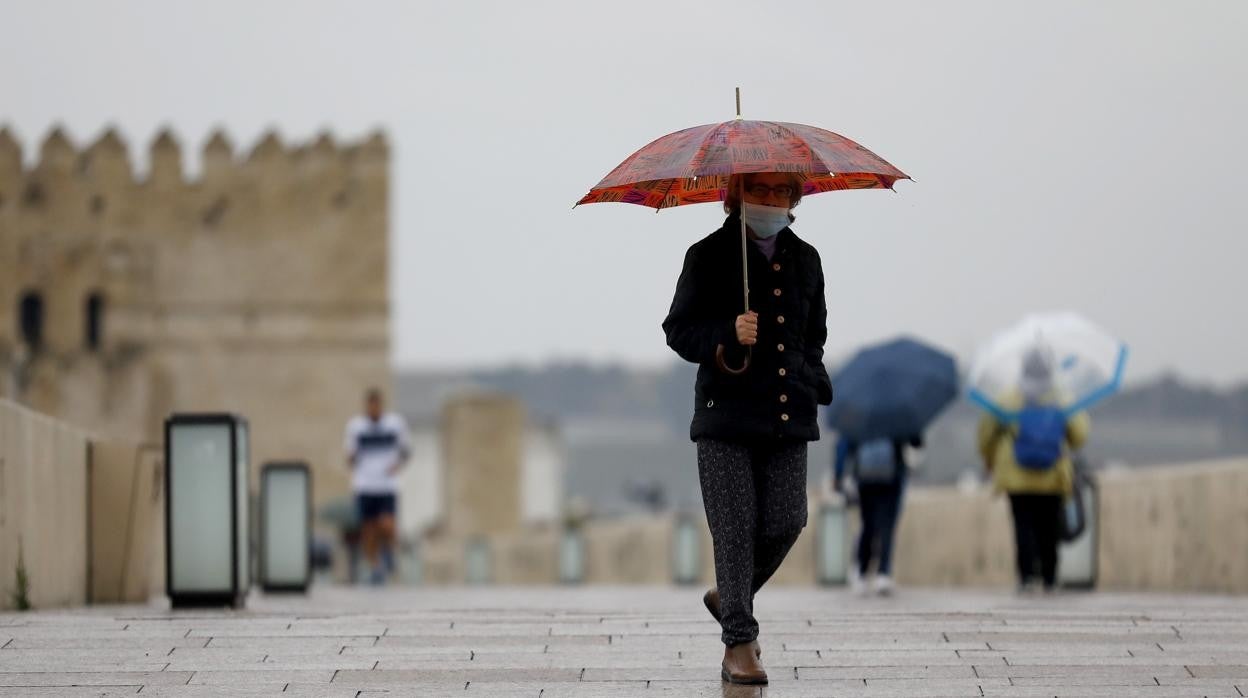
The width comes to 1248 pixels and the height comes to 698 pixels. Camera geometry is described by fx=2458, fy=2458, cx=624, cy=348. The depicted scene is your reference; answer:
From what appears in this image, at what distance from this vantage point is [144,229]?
180 ft

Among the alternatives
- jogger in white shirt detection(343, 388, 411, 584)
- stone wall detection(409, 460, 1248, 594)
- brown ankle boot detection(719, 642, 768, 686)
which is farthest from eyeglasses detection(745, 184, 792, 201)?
jogger in white shirt detection(343, 388, 411, 584)

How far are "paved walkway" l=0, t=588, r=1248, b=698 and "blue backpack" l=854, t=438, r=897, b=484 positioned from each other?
4176 mm

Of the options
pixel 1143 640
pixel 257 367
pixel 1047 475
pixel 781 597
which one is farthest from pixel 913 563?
pixel 257 367

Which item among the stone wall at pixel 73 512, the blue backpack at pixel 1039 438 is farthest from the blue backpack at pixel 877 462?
the stone wall at pixel 73 512

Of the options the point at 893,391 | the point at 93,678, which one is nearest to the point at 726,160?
the point at 93,678

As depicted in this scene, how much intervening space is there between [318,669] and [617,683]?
0.94 meters

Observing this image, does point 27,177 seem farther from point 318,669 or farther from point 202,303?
point 318,669

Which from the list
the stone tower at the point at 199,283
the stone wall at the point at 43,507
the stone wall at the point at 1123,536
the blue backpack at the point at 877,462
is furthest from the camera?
the stone tower at the point at 199,283

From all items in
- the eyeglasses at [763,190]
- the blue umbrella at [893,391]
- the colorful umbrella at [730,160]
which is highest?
the colorful umbrella at [730,160]

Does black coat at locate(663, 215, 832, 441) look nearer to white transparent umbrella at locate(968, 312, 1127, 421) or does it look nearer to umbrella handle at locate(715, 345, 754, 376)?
umbrella handle at locate(715, 345, 754, 376)

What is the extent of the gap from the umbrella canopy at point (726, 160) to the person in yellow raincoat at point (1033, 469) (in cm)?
572

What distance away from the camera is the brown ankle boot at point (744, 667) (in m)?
6.83

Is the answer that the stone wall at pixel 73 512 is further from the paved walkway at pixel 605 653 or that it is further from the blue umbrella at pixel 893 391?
the blue umbrella at pixel 893 391

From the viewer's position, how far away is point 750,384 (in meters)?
7.03
